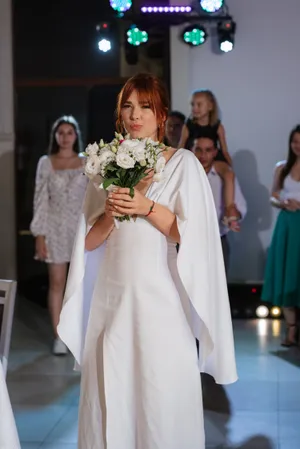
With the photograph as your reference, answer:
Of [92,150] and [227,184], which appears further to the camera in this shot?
[227,184]

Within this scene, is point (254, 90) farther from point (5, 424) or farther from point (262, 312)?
point (5, 424)

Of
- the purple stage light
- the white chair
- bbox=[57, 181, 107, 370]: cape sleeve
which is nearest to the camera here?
bbox=[57, 181, 107, 370]: cape sleeve

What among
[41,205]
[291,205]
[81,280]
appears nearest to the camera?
[81,280]

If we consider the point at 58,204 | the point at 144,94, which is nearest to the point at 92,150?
the point at 144,94

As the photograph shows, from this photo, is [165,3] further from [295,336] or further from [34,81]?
[295,336]

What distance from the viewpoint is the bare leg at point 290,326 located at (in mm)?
5992

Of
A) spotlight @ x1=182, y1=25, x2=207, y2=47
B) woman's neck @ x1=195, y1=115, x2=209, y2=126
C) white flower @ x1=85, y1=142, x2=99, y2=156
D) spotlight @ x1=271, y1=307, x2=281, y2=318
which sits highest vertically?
spotlight @ x1=182, y1=25, x2=207, y2=47

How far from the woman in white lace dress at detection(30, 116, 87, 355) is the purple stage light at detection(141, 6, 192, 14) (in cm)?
207

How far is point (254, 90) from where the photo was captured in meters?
7.72

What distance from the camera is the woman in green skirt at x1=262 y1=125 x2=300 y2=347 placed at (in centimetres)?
593

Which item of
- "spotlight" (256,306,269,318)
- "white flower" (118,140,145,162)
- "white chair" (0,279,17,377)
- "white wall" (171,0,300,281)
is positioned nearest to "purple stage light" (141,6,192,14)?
"white wall" (171,0,300,281)

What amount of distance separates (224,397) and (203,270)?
6.87 ft

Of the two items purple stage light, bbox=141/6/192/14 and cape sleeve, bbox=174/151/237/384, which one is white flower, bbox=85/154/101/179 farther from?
purple stage light, bbox=141/6/192/14

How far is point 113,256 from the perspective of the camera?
2912mm
